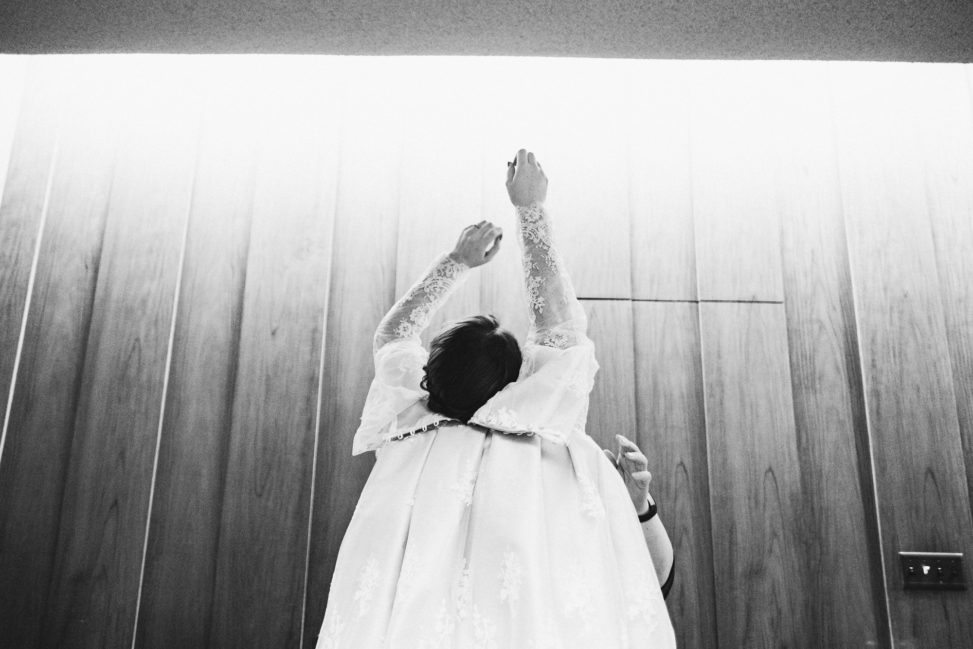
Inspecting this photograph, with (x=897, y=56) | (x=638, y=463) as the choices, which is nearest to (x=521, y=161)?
(x=638, y=463)

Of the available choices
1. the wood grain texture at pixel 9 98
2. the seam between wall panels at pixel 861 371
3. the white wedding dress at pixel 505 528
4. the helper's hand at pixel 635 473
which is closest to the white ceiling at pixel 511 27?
the seam between wall panels at pixel 861 371

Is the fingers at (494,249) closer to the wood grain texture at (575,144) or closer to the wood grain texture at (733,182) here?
the wood grain texture at (575,144)

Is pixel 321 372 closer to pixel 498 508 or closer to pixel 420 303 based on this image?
pixel 420 303

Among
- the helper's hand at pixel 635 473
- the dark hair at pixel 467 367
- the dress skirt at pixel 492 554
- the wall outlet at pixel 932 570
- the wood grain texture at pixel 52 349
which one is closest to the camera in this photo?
the dress skirt at pixel 492 554

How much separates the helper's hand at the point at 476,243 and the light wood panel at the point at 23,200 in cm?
165

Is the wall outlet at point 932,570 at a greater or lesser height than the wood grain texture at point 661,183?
lesser

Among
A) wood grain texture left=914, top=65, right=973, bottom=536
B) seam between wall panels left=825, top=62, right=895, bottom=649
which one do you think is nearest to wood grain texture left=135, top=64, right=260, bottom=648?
seam between wall panels left=825, top=62, right=895, bottom=649

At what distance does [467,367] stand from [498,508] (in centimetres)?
29

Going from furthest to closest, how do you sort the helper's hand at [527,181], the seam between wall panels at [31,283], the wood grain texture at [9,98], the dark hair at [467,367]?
1. the wood grain texture at [9,98]
2. the seam between wall panels at [31,283]
3. the helper's hand at [527,181]
4. the dark hair at [467,367]

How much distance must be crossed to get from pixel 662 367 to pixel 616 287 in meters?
0.31

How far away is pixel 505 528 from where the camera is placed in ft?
3.97

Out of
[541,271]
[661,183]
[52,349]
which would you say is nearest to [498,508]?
[541,271]

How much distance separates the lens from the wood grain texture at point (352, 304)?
7.13ft

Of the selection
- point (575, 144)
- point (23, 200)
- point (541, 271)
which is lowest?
point (541, 271)
